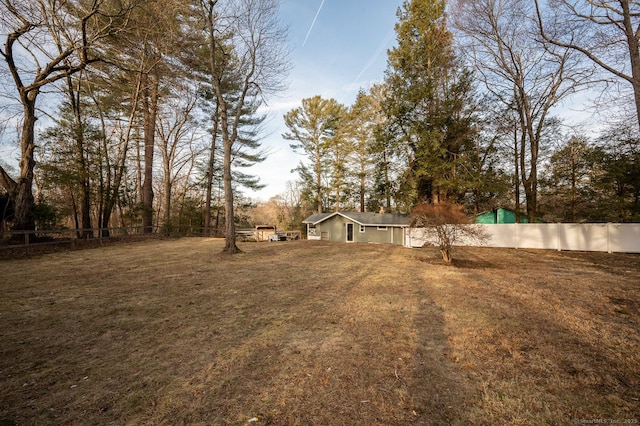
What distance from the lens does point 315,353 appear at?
120 inches

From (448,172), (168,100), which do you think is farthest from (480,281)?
(168,100)

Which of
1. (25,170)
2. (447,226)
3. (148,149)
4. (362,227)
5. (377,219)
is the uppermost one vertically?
(148,149)

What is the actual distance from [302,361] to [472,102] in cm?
2028

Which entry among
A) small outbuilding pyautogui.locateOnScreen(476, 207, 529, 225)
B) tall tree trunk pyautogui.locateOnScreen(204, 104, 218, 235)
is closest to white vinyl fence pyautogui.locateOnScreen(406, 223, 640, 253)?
small outbuilding pyautogui.locateOnScreen(476, 207, 529, 225)

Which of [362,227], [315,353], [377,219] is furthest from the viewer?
[362,227]

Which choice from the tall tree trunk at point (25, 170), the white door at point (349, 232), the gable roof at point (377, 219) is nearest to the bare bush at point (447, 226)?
the gable roof at point (377, 219)

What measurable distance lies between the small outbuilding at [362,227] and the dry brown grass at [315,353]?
13436mm

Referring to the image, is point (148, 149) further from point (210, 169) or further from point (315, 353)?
point (315, 353)

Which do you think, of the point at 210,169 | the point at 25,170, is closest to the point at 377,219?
the point at 210,169

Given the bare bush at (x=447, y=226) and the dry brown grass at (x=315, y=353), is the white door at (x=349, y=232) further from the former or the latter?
the dry brown grass at (x=315, y=353)

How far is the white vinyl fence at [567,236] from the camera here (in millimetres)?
11809

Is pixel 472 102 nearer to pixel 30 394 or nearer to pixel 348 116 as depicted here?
pixel 348 116

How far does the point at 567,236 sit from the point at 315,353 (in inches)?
647

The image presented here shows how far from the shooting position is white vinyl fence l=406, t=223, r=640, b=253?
465 inches
